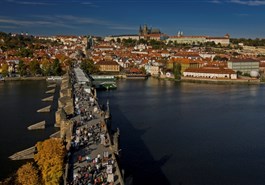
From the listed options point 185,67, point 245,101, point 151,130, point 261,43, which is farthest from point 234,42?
point 151,130

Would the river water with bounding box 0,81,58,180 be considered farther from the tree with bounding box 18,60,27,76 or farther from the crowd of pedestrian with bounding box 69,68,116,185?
the tree with bounding box 18,60,27,76

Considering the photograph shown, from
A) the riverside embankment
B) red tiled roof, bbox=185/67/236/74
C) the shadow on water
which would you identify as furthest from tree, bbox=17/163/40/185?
red tiled roof, bbox=185/67/236/74

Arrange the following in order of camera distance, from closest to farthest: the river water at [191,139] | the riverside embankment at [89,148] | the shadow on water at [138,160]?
1. the riverside embankment at [89,148]
2. the shadow on water at [138,160]
3. the river water at [191,139]

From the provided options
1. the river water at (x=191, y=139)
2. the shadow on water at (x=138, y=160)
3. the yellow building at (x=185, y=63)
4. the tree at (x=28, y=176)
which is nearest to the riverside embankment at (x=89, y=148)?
the tree at (x=28, y=176)

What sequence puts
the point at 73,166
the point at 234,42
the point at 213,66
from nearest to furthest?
the point at 73,166, the point at 213,66, the point at 234,42

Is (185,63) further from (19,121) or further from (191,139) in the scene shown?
(191,139)

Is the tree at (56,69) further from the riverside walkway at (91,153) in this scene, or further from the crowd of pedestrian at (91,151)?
the riverside walkway at (91,153)

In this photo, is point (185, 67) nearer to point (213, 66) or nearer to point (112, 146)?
point (213, 66)
